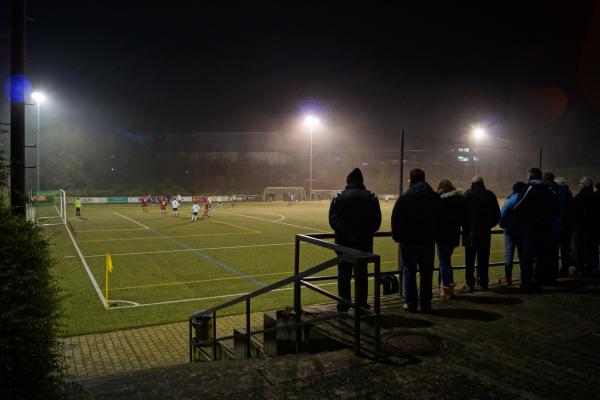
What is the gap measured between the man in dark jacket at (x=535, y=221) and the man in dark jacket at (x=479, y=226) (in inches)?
15.4

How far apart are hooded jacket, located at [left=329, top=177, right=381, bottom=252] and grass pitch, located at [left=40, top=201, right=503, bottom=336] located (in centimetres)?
317

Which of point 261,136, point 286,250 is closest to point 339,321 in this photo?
Result: point 286,250

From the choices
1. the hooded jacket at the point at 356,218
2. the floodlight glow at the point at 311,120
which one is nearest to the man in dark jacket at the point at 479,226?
the hooded jacket at the point at 356,218

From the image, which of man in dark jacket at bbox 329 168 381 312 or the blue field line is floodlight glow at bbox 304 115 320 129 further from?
man in dark jacket at bbox 329 168 381 312

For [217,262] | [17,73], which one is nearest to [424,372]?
[17,73]

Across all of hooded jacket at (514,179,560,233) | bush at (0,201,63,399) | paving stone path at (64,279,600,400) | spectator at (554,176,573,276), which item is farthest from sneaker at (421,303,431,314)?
bush at (0,201,63,399)

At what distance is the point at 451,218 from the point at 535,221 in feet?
4.29

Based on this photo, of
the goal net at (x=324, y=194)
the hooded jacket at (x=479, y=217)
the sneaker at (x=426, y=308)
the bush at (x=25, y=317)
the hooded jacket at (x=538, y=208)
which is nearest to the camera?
the bush at (x=25, y=317)

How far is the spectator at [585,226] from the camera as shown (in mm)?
8477

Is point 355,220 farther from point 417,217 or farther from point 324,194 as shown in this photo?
point 324,194

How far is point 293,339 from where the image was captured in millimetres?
4816

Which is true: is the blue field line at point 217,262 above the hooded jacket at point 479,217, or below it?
below

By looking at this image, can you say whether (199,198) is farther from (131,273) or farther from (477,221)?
(477,221)

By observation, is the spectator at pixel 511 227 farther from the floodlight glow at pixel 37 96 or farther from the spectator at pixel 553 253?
the floodlight glow at pixel 37 96
